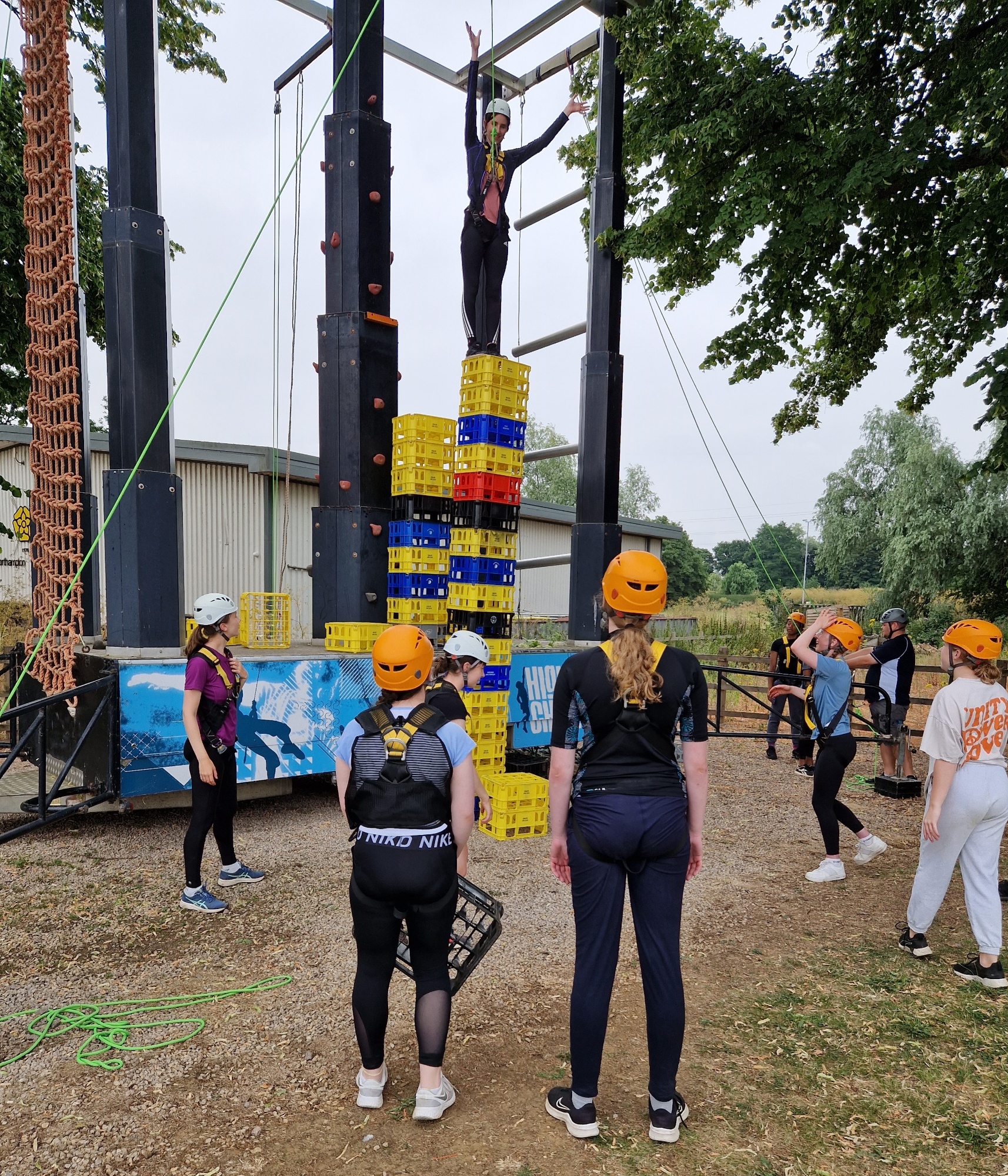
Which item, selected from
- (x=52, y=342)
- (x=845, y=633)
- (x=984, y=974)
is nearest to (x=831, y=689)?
(x=845, y=633)

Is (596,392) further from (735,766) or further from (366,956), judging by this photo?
(366,956)

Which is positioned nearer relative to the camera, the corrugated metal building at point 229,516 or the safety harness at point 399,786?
the safety harness at point 399,786

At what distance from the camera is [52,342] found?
6.82 m

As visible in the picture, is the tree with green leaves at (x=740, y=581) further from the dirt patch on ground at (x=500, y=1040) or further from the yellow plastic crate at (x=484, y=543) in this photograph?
the dirt patch on ground at (x=500, y=1040)

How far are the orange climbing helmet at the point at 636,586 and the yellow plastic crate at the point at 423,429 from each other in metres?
5.43

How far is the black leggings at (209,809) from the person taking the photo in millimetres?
4809

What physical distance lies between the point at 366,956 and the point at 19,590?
15961 mm

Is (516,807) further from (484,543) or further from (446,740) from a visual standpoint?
(446,740)

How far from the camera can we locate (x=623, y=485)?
71.7m

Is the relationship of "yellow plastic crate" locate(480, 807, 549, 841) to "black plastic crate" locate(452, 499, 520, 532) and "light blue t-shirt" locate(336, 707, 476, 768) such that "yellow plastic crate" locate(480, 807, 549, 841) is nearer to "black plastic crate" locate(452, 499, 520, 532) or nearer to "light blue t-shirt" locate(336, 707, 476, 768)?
"black plastic crate" locate(452, 499, 520, 532)

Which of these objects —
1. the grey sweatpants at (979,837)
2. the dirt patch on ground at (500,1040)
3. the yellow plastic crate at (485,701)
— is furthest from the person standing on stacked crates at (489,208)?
the grey sweatpants at (979,837)

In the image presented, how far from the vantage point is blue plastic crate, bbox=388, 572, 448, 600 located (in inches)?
322

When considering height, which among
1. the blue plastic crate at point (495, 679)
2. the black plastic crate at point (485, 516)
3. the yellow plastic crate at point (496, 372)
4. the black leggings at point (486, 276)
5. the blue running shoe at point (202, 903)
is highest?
the black leggings at point (486, 276)

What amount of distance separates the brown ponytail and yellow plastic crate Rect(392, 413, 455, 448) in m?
5.57
